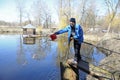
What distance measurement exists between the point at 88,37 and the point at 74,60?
29174mm

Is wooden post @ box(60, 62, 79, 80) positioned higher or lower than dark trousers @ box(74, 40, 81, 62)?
lower

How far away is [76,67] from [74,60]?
28 centimetres

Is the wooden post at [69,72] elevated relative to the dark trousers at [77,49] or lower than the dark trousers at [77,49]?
lower

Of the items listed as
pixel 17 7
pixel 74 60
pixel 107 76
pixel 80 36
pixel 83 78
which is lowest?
pixel 83 78

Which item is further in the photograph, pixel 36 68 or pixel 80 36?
pixel 36 68

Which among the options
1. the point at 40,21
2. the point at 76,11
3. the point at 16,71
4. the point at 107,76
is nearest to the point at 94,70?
the point at 107,76

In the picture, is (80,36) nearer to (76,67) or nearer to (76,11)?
(76,67)

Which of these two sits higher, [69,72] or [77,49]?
[77,49]

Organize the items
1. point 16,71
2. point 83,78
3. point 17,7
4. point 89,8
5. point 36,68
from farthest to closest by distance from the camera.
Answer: point 17,7 < point 89,8 < point 36,68 < point 16,71 < point 83,78

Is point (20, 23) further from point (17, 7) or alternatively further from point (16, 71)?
point (16, 71)

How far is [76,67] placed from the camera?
27.0 ft

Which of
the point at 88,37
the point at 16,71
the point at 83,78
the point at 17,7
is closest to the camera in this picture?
the point at 83,78

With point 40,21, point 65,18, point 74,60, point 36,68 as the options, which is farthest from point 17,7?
point 74,60

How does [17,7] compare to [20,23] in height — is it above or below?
above
